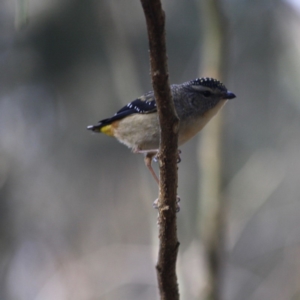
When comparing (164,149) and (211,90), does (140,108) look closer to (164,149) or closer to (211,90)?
(211,90)

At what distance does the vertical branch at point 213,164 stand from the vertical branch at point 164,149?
321 centimetres

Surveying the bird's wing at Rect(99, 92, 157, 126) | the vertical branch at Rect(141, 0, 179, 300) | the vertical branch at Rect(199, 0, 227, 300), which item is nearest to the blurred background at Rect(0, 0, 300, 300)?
the vertical branch at Rect(199, 0, 227, 300)

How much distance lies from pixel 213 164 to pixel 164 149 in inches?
147

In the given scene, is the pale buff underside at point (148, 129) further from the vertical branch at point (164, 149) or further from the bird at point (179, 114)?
the vertical branch at point (164, 149)

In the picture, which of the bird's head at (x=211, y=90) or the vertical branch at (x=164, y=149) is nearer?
the vertical branch at (x=164, y=149)

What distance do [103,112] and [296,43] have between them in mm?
4416

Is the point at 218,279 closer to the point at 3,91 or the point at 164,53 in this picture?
the point at 164,53

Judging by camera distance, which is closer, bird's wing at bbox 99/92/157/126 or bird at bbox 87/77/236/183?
bird at bbox 87/77/236/183

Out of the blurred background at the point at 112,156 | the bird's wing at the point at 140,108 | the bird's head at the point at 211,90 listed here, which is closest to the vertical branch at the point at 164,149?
the bird's wing at the point at 140,108

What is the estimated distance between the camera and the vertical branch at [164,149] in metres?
2.39

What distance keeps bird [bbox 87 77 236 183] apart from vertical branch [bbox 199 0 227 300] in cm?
171

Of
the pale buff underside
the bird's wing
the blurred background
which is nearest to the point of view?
the pale buff underside

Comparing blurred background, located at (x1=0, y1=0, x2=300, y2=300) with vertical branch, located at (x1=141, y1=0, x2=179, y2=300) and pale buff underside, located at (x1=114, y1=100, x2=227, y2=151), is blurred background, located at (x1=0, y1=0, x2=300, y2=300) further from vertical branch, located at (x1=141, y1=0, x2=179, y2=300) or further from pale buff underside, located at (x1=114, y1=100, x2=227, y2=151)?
vertical branch, located at (x1=141, y1=0, x2=179, y2=300)

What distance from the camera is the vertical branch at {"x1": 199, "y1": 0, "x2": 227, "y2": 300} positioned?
6.61m
